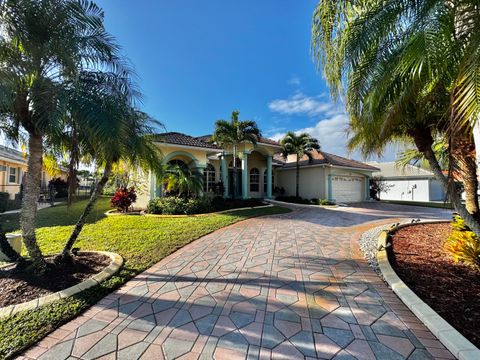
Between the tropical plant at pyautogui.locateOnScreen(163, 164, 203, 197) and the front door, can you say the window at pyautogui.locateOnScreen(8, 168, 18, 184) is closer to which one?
the tropical plant at pyautogui.locateOnScreen(163, 164, 203, 197)

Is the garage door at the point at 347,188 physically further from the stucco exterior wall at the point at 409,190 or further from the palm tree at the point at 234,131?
the palm tree at the point at 234,131

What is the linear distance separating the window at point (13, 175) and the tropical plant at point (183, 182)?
15553mm

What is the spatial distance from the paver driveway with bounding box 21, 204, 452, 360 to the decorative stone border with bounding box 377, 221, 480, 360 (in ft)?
0.39

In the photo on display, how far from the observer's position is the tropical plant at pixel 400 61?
3188mm

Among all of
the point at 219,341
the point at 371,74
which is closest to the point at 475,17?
the point at 371,74

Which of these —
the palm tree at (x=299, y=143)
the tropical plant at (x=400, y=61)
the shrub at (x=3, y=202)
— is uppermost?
the palm tree at (x=299, y=143)

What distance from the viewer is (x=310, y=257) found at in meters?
6.09

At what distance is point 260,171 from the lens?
23.7 meters

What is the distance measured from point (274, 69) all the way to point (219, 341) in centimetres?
1508

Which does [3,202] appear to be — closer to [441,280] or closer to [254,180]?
[254,180]

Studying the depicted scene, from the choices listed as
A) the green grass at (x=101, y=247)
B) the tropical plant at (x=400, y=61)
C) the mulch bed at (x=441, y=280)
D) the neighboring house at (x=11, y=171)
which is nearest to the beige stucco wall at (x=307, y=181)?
the green grass at (x=101, y=247)

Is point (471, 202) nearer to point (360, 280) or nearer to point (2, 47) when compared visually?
point (360, 280)

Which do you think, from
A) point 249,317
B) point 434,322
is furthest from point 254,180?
Answer: point 434,322

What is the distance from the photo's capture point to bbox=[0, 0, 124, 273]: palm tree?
3.97 m
